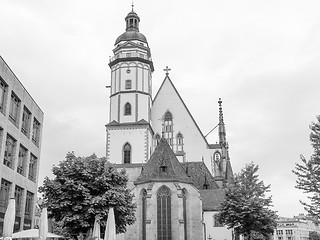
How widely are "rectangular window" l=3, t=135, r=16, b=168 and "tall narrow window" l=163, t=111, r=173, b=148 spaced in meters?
27.0

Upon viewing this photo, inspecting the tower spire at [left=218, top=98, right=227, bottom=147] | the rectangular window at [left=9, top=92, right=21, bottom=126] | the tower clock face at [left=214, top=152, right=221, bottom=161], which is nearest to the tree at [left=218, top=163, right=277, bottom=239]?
the rectangular window at [left=9, top=92, right=21, bottom=126]

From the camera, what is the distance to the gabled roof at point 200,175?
50.8 metres

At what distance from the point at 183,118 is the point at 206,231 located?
1557cm

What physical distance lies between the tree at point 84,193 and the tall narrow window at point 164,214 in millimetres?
10865

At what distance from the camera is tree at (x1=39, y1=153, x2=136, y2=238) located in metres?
26.6

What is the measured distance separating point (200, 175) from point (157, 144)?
6785 mm

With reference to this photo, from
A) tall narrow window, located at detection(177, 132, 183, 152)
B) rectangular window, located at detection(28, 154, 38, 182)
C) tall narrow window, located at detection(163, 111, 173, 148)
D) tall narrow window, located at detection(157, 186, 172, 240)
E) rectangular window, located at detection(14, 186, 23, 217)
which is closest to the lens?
rectangular window, located at detection(14, 186, 23, 217)

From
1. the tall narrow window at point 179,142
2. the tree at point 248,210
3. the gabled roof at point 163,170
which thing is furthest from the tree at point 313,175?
the tall narrow window at point 179,142

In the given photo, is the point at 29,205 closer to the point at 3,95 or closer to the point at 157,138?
the point at 3,95

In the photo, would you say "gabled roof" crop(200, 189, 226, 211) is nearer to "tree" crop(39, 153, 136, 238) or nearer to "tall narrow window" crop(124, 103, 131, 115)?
"tall narrow window" crop(124, 103, 131, 115)

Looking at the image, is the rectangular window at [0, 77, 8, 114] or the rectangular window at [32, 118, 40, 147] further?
the rectangular window at [32, 118, 40, 147]

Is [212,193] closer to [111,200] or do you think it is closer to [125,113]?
[125,113]

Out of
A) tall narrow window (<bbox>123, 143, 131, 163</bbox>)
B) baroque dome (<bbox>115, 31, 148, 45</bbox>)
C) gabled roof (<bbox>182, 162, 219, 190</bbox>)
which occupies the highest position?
baroque dome (<bbox>115, 31, 148, 45</bbox>)

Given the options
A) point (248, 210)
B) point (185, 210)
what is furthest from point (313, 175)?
point (185, 210)
